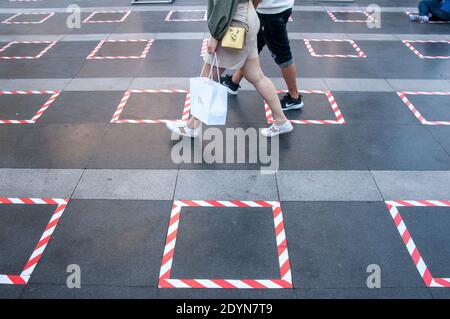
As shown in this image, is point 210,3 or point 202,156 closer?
point 210,3

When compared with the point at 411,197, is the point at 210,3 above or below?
above

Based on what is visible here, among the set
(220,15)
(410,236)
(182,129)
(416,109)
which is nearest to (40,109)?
(182,129)

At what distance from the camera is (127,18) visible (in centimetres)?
1076

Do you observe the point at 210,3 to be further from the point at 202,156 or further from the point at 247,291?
the point at 247,291

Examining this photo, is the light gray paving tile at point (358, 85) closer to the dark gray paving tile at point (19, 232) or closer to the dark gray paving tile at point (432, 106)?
the dark gray paving tile at point (432, 106)

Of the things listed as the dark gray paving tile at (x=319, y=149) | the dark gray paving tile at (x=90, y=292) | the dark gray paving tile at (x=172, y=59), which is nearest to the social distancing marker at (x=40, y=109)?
the dark gray paving tile at (x=172, y=59)

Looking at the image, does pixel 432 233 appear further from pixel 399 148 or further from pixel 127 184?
pixel 127 184

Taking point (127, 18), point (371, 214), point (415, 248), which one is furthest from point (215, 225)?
point (127, 18)

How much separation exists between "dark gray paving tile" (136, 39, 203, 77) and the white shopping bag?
9.50ft

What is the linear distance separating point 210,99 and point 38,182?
2072 mm

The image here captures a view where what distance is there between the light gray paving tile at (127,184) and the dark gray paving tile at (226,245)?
46cm

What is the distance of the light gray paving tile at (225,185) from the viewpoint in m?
4.19

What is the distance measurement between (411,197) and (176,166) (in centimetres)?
253

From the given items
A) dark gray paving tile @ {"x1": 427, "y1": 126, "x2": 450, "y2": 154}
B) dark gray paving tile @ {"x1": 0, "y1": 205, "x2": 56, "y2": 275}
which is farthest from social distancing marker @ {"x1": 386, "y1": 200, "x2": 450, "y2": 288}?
dark gray paving tile @ {"x1": 0, "y1": 205, "x2": 56, "y2": 275}
